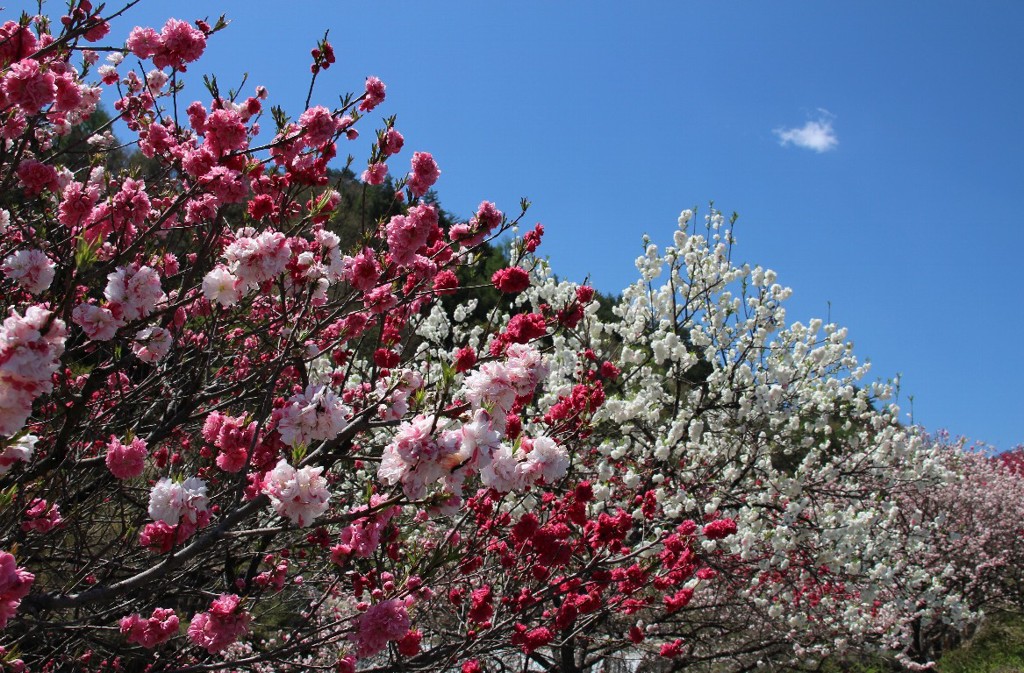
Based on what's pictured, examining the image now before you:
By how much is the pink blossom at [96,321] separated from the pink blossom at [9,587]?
71cm

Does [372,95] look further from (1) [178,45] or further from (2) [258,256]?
(2) [258,256]

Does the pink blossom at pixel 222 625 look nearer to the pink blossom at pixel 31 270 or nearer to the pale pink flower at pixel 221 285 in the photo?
the pale pink flower at pixel 221 285

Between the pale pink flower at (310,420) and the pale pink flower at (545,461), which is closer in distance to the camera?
the pale pink flower at (310,420)

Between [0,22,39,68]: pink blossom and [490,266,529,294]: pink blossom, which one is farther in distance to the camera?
[0,22,39,68]: pink blossom

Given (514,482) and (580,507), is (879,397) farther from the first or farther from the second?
(514,482)

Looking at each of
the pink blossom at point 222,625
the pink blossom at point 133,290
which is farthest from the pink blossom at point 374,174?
the pink blossom at point 222,625

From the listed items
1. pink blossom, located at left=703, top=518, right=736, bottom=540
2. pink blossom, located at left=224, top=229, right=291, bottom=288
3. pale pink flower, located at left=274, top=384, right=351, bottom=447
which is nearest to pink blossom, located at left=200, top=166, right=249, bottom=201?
pink blossom, located at left=224, top=229, right=291, bottom=288

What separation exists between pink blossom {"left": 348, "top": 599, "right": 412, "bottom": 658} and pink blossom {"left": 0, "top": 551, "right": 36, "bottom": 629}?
1.03m

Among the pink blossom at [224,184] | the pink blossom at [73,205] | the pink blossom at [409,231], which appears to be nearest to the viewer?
the pink blossom at [224,184]

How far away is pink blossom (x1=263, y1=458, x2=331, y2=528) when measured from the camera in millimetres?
1900

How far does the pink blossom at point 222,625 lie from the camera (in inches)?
92.7

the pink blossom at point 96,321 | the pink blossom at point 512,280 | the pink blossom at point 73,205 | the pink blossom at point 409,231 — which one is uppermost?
the pink blossom at point 73,205

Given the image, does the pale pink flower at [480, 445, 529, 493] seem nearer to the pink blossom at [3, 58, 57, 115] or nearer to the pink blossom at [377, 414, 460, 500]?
the pink blossom at [377, 414, 460, 500]

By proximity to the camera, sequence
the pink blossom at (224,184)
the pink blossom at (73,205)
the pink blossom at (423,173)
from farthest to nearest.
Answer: the pink blossom at (423,173) < the pink blossom at (73,205) < the pink blossom at (224,184)
